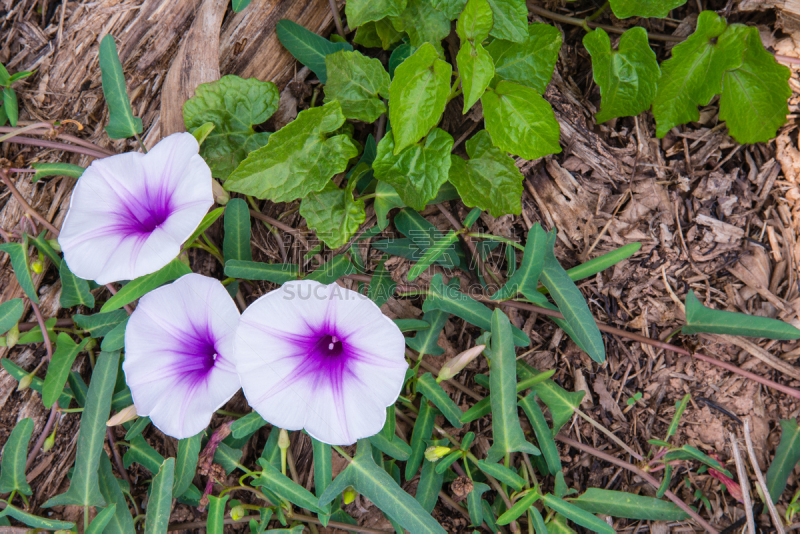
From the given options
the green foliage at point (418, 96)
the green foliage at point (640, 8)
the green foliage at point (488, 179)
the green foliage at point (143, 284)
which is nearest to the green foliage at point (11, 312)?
the green foliage at point (143, 284)

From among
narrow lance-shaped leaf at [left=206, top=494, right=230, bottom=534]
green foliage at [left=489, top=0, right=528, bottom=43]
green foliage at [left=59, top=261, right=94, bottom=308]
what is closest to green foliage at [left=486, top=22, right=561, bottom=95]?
green foliage at [left=489, top=0, right=528, bottom=43]

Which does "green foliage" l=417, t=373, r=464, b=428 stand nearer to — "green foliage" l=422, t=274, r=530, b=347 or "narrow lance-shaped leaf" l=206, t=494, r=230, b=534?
"green foliage" l=422, t=274, r=530, b=347

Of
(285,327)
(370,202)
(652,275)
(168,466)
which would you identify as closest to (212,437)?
(168,466)


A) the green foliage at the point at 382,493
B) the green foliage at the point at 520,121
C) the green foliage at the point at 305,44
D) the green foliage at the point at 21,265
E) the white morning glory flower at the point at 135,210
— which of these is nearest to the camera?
the white morning glory flower at the point at 135,210

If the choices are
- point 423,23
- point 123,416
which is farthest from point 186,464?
point 423,23

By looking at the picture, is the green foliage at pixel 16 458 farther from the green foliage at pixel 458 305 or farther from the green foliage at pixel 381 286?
the green foliage at pixel 458 305

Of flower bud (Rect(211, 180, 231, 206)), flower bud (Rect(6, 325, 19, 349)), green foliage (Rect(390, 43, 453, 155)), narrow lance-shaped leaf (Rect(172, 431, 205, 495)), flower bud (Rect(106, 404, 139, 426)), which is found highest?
green foliage (Rect(390, 43, 453, 155))
